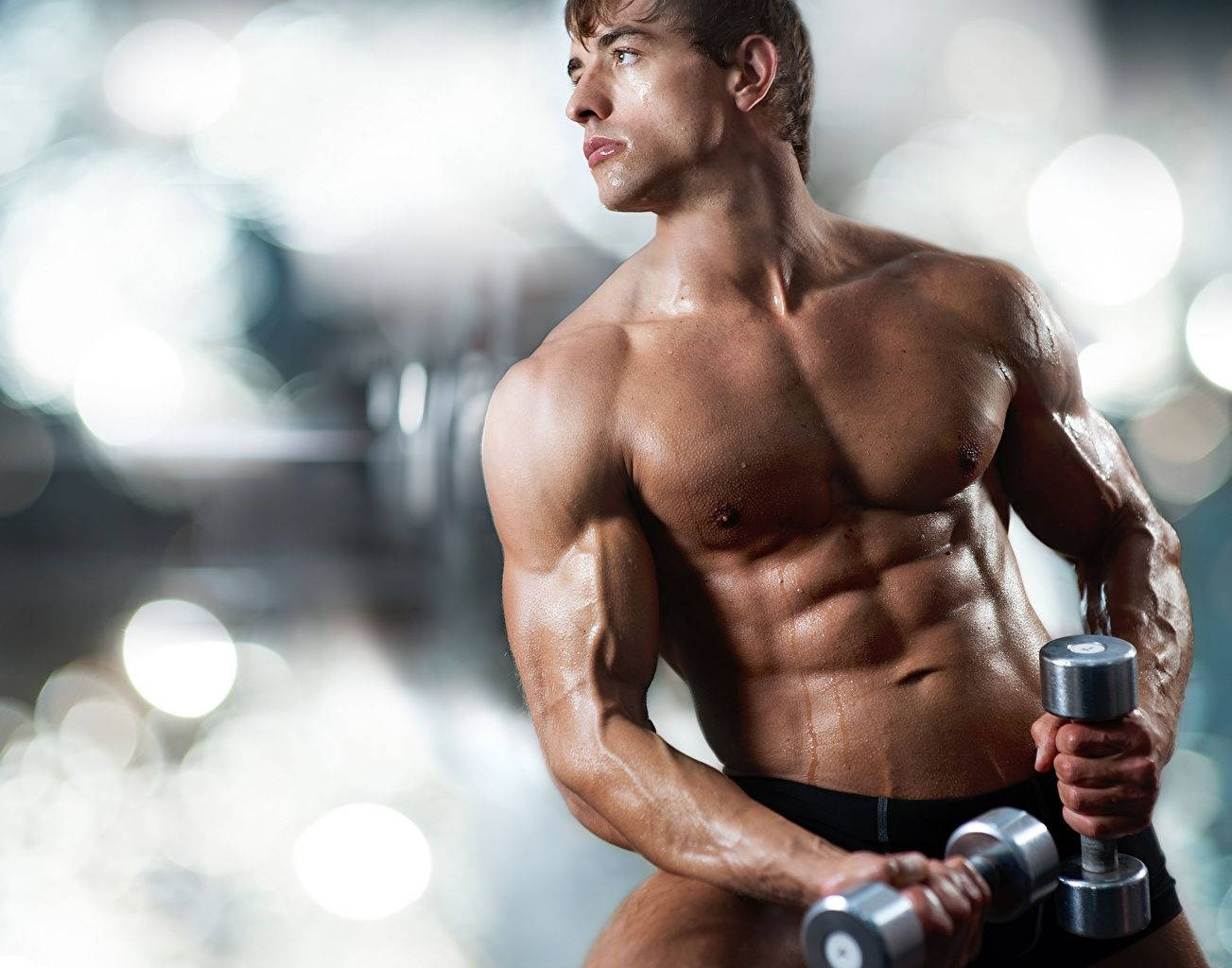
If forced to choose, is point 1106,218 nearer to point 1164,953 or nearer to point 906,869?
point 1164,953

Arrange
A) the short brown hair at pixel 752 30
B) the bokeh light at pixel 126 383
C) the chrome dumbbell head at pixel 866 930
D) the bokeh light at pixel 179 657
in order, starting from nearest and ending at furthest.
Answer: the chrome dumbbell head at pixel 866 930 → the short brown hair at pixel 752 30 → the bokeh light at pixel 179 657 → the bokeh light at pixel 126 383

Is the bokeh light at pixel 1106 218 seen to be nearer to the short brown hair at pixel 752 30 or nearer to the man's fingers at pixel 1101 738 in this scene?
the short brown hair at pixel 752 30

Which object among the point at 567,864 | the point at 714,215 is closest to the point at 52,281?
the point at 567,864

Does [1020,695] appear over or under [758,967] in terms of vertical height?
over

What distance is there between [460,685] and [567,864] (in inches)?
32.2

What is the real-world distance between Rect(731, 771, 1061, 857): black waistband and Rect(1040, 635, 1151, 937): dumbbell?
78 millimetres

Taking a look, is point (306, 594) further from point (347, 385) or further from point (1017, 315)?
point (1017, 315)

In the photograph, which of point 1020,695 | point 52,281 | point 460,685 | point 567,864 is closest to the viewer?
point 1020,695

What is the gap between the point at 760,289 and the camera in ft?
3.36

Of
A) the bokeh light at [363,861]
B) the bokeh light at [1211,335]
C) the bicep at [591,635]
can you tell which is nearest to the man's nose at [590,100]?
the bicep at [591,635]

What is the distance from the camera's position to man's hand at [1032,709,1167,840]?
2.95 ft

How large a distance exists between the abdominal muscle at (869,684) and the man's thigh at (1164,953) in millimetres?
163

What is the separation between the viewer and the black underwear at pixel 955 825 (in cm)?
95

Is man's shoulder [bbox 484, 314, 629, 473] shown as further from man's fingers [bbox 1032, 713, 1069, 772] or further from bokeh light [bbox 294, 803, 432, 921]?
bokeh light [bbox 294, 803, 432, 921]
